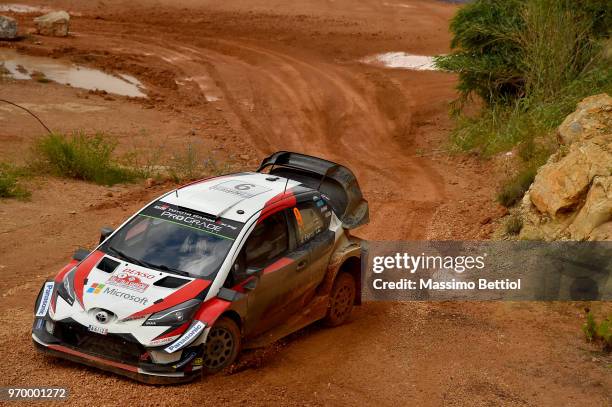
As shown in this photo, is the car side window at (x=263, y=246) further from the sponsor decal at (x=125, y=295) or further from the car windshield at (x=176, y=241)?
the sponsor decal at (x=125, y=295)

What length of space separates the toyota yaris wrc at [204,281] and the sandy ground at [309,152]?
11.4 inches

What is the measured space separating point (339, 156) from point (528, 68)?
456 cm

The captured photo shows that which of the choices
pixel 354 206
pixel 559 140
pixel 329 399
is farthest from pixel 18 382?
pixel 559 140

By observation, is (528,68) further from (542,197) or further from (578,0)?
(542,197)

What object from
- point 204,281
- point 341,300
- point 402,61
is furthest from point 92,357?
point 402,61

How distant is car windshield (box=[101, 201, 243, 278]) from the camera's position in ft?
27.9

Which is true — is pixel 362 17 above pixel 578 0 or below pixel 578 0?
below

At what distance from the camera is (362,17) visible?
33.3m

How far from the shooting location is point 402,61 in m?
28.0

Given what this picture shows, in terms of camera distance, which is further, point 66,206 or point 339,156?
point 339,156

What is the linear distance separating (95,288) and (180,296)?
0.84m

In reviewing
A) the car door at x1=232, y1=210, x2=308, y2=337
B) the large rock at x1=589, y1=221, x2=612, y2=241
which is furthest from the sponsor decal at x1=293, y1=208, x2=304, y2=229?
the large rock at x1=589, y1=221, x2=612, y2=241

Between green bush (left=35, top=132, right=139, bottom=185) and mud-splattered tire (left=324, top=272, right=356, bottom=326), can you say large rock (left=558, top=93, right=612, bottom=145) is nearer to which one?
mud-splattered tire (left=324, top=272, right=356, bottom=326)

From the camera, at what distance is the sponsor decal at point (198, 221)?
8.76 m
